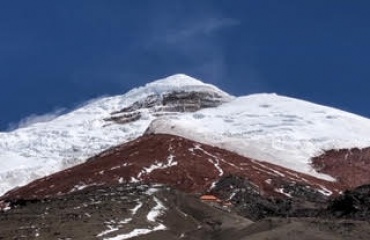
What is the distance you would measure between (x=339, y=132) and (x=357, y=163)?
20326 mm

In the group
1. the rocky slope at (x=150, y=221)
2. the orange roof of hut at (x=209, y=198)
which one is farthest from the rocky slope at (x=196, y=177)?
the orange roof of hut at (x=209, y=198)

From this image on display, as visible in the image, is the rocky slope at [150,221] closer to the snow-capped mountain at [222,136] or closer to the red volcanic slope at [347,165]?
the red volcanic slope at [347,165]

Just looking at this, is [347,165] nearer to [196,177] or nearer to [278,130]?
[278,130]

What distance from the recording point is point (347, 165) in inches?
5886

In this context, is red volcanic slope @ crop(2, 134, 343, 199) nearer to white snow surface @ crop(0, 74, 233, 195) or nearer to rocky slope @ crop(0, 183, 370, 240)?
white snow surface @ crop(0, 74, 233, 195)

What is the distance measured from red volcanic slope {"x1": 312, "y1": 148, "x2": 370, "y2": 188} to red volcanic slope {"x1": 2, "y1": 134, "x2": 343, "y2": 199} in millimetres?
8298

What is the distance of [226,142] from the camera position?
15162 cm

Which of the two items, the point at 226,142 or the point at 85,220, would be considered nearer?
the point at 85,220

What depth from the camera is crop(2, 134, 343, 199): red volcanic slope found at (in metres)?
120

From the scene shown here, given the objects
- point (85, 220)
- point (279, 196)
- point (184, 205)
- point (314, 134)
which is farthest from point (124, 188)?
point (314, 134)

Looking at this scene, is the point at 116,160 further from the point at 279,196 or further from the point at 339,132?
the point at 339,132

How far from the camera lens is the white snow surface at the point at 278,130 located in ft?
494

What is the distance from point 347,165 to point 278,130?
→ 2234 cm

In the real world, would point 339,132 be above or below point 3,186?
above
